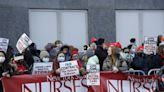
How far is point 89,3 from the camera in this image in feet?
69.9

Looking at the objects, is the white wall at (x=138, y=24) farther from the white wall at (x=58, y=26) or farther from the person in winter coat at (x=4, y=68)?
the person in winter coat at (x=4, y=68)

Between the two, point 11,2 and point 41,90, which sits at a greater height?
point 11,2

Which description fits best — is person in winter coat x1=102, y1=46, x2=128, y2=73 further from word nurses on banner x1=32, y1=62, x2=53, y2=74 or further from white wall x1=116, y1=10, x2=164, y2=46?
white wall x1=116, y1=10, x2=164, y2=46

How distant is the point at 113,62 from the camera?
11539 millimetres

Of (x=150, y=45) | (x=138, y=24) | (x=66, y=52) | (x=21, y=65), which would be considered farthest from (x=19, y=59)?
(x=138, y=24)

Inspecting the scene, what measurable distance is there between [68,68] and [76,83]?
1.75 ft

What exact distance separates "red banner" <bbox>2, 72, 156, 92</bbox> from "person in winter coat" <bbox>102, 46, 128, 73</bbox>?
0.74 ft

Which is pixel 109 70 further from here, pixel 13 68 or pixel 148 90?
pixel 13 68

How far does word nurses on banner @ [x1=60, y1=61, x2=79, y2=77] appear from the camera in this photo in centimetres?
1066

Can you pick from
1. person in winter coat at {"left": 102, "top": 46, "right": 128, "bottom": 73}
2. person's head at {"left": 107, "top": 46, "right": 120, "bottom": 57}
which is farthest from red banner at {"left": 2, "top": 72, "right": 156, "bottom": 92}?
person's head at {"left": 107, "top": 46, "right": 120, "bottom": 57}

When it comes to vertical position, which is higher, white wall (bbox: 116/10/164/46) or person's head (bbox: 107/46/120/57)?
white wall (bbox: 116/10/164/46)

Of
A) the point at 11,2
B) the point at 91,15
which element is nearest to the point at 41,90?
the point at 11,2

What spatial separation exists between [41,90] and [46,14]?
9957 millimetres

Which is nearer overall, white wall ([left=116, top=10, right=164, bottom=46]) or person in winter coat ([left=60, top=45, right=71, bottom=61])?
person in winter coat ([left=60, top=45, right=71, bottom=61])
